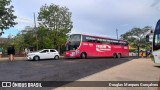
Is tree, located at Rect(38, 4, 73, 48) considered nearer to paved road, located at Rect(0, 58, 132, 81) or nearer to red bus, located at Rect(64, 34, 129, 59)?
red bus, located at Rect(64, 34, 129, 59)

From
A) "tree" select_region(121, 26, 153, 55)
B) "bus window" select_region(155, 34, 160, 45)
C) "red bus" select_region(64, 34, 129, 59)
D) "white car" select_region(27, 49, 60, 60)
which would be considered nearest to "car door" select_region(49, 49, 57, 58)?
"white car" select_region(27, 49, 60, 60)

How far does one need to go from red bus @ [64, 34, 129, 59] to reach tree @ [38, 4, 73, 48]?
1372 centimetres

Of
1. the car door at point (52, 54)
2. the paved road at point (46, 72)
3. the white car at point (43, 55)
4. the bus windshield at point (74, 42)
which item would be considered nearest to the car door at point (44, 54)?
the white car at point (43, 55)

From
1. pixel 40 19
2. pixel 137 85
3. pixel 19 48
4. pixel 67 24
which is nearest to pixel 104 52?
pixel 67 24

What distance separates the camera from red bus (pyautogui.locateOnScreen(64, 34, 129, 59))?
34375mm

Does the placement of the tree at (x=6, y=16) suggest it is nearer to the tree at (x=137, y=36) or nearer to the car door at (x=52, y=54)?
the car door at (x=52, y=54)

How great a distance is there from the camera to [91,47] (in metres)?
36.3

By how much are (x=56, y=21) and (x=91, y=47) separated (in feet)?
58.1

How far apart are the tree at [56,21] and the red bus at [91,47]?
13.7 m

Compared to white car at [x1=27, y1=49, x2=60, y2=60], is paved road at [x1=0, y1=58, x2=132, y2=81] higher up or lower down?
lower down

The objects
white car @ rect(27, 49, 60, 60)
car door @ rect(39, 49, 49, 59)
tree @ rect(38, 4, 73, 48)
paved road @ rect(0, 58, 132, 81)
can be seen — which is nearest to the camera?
paved road @ rect(0, 58, 132, 81)

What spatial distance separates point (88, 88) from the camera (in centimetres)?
1053

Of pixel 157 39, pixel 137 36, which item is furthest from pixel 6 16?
pixel 137 36

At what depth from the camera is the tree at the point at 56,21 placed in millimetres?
52281
